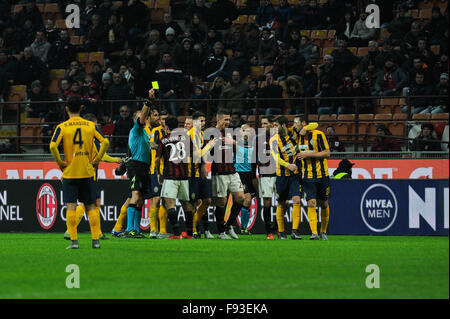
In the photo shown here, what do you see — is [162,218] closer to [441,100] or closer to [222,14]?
[441,100]

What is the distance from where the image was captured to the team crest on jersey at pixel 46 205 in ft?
68.6

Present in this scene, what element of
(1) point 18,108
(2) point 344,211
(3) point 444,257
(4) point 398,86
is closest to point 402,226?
(2) point 344,211

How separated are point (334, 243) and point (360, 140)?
659 centimetres

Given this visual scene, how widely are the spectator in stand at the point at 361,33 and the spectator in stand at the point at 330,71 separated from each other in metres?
1.58

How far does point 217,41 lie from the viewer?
24.7 m

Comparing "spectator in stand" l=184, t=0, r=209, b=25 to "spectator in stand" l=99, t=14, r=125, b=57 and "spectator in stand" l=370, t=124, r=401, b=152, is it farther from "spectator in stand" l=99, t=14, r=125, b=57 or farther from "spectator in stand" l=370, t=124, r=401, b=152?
"spectator in stand" l=370, t=124, r=401, b=152

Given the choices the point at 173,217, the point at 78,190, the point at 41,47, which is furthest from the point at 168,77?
the point at 78,190

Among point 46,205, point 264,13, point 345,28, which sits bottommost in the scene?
point 46,205

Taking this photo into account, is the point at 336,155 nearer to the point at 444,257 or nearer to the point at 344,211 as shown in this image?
the point at 344,211

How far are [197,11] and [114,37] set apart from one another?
2840 millimetres

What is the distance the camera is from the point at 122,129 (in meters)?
23.2

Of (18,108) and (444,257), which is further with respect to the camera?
(18,108)

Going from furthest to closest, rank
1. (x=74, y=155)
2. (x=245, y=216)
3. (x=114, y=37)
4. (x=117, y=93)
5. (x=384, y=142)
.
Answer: (x=114, y=37) → (x=117, y=93) → (x=384, y=142) → (x=245, y=216) → (x=74, y=155)

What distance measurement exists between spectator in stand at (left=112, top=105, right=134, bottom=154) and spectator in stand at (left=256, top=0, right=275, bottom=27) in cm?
453
